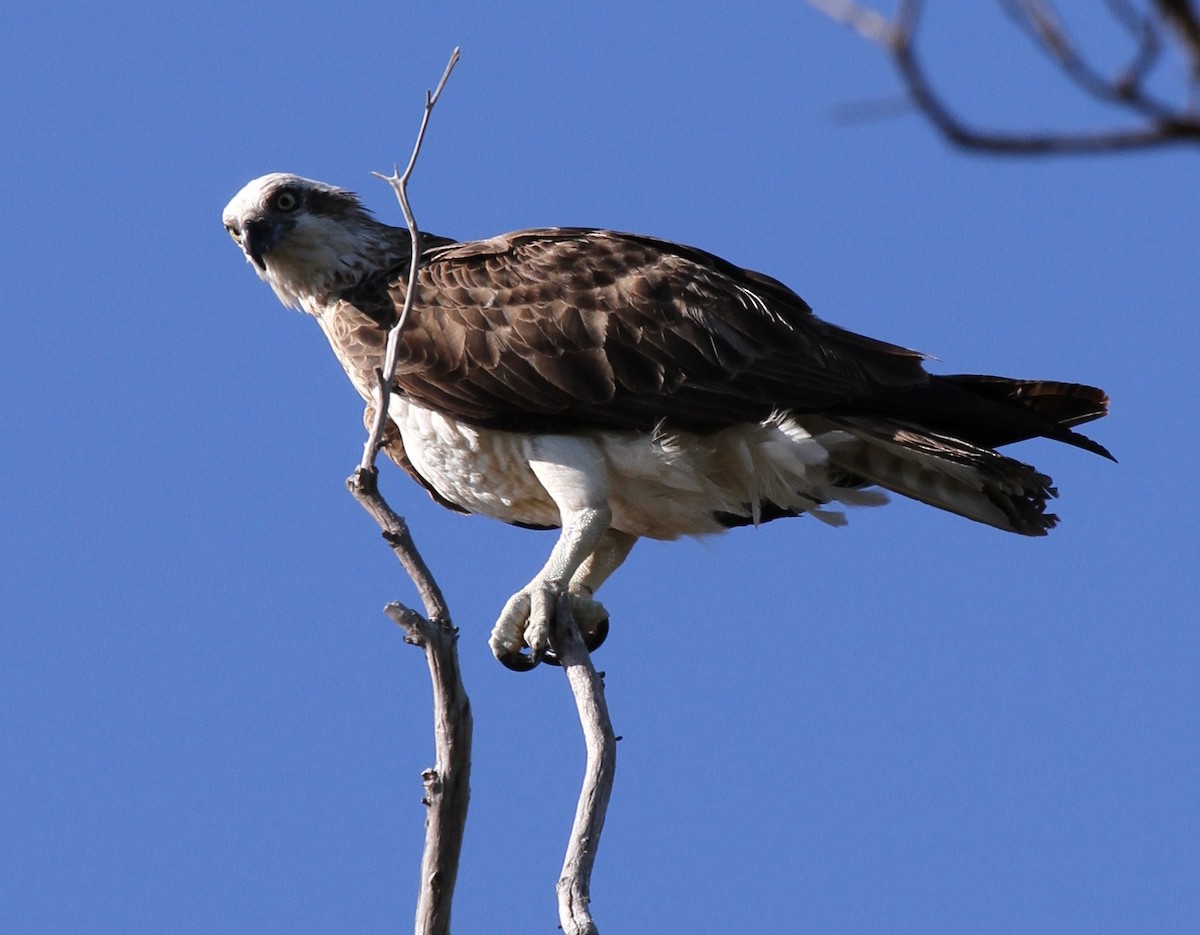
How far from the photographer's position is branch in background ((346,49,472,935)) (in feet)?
17.4

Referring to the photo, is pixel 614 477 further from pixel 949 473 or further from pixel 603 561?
pixel 949 473

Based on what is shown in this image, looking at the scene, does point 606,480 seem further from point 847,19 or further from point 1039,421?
point 847,19

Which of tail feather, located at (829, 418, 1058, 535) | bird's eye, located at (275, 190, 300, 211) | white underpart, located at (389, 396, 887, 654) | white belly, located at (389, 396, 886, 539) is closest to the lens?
tail feather, located at (829, 418, 1058, 535)

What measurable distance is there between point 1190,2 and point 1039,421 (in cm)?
615

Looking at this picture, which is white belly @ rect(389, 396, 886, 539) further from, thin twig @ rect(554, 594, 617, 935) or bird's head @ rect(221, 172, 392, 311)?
thin twig @ rect(554, 594, 617, 935)

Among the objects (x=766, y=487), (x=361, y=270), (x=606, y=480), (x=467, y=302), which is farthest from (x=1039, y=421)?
(x=361, y=270)

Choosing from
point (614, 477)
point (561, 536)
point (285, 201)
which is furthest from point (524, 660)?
point (285, 201)

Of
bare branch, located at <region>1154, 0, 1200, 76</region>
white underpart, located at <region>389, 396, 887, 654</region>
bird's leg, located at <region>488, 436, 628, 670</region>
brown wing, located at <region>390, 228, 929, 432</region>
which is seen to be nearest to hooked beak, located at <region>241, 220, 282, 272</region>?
brown wing, located at <region>390, 228, 929, 432</region>

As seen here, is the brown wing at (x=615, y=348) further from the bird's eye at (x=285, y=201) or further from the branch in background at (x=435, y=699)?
the branch in background at (x=435, y=699)

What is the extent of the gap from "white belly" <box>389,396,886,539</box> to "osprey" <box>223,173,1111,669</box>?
0.03 feet

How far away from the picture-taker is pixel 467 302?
7824mm

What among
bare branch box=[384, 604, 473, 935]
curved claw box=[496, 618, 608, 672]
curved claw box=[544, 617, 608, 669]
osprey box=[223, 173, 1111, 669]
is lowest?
bare branch box=[384, 604, 473, 935]

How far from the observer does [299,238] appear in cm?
813

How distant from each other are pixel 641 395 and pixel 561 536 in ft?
2.36
